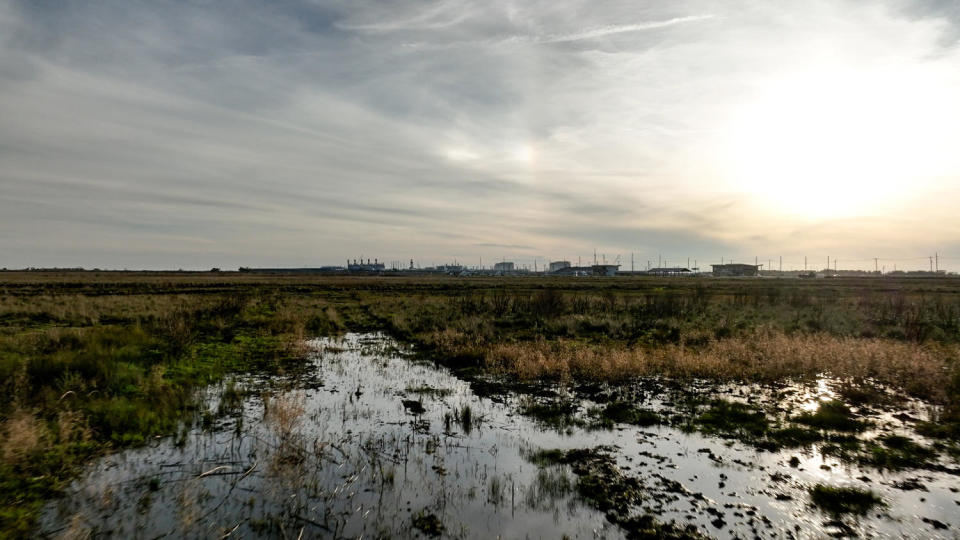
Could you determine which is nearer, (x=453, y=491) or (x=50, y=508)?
(x=50, y=508)

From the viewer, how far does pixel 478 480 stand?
8.12m

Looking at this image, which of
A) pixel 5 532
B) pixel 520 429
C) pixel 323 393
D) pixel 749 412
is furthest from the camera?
pixel 323 393

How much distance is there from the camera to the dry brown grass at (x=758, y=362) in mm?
14641

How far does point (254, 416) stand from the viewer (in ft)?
37.1

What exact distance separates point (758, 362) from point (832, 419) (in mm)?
5823

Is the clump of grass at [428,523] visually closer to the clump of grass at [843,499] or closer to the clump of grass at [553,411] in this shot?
the clump of grass at [553,411]

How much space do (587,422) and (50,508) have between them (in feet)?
31.3

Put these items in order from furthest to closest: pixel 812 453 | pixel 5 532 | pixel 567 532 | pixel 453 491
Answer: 1. pixel 812 453
2. pixel 453 491
3. pixel 567 532
4. pixel 5 532

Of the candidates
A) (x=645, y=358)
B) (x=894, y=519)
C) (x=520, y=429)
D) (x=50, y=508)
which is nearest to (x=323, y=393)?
(x=520, y=429)

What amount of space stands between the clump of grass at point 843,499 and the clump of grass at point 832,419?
11.3 feet

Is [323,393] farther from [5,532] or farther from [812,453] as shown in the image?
[812,453]

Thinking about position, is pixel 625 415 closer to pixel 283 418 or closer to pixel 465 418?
pixel 465 418

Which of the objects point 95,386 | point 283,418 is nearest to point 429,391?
point 283,418

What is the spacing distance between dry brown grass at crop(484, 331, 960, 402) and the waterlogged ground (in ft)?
9.42
